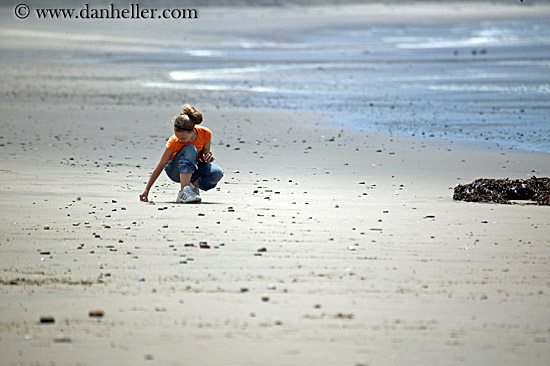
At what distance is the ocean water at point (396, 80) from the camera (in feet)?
53.7

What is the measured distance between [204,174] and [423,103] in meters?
11.3

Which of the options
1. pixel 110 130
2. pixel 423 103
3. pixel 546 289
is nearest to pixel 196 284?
pixel 546 289

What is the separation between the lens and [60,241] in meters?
6.89

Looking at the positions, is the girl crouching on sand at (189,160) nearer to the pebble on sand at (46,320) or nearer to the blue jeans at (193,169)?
the blue jeans at (193,169)

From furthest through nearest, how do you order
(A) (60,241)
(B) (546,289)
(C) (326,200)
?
1. (C) (326,200)
2. (A) (60,241)
3. (B) (546,289)

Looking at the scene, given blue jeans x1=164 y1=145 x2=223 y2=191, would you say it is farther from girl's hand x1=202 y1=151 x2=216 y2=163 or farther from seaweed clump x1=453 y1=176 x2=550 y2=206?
seaweed clump x1=453 y1=176 x2=550 y2=206

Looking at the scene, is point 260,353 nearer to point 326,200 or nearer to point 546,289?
point 546,289

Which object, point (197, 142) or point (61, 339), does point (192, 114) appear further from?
point (61, 339)

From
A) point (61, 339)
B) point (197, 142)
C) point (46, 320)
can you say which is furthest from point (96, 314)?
point (197, 142)

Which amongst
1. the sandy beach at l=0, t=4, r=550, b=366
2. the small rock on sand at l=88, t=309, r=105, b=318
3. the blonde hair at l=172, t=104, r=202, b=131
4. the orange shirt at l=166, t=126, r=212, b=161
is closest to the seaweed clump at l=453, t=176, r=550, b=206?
the sandy beach at l=0, t=4, r=550, b=366

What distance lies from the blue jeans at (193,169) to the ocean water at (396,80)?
231 inches

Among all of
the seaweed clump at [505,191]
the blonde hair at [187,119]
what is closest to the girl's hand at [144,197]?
the blonde hair at [187,119]

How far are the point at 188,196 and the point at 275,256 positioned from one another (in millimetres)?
2364

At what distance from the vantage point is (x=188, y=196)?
8.62m
